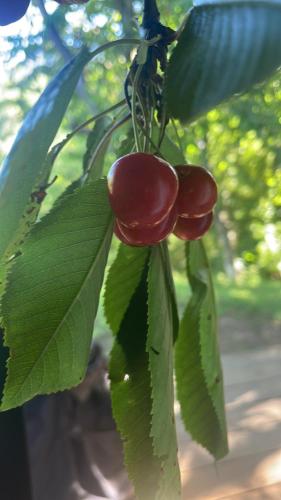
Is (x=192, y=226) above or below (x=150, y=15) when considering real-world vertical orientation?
→ below

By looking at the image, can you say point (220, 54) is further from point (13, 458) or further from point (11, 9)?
point (13, 458)

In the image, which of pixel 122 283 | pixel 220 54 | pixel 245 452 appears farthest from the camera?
pixel 245 452

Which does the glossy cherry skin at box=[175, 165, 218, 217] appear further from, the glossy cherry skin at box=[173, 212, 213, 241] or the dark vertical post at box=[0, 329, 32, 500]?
the dark vertical post at box=[0, 329, 32, 500]

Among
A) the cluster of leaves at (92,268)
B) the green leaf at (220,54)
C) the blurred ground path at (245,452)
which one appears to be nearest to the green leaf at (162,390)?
the cluster of leaves at (92,268)

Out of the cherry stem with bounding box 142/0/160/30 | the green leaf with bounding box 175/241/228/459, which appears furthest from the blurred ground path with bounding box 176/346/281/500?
the cherry stem with bounding box 142/0/160/30

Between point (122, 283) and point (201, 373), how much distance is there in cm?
9

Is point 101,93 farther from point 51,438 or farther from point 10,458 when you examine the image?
point 10,458

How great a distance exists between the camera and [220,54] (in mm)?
230

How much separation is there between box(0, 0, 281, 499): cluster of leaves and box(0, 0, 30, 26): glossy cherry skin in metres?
0.04

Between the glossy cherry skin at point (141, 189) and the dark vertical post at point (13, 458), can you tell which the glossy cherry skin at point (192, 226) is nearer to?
the glossy cherry skin at point (141, 189)

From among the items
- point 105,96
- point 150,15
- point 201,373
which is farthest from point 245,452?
point 105,96

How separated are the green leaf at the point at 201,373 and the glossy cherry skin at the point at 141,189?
145 mm

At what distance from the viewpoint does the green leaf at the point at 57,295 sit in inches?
10.4

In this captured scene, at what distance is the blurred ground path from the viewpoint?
0.53 m
